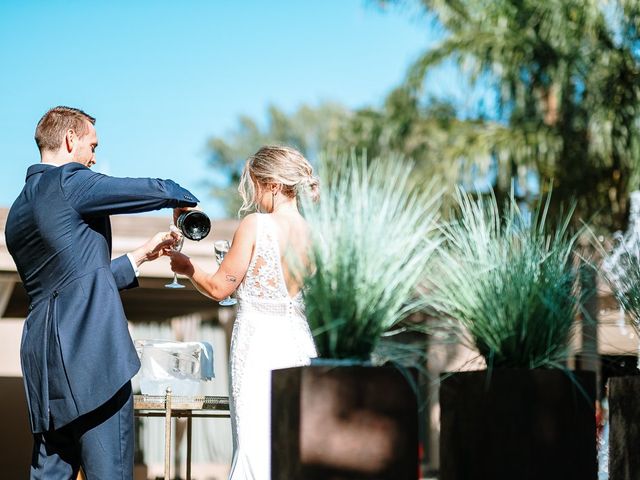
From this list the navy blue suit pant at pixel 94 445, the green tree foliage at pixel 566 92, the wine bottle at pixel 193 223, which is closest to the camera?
the navy blue suit pant at pixel 94 445

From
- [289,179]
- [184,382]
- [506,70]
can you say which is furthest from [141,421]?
[506,70]

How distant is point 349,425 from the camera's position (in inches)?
93.4

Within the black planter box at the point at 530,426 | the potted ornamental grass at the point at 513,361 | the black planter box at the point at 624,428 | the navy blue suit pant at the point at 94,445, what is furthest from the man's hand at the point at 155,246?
the black planter box at the point at 624,428

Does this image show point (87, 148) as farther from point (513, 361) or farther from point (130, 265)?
point (513, 361)

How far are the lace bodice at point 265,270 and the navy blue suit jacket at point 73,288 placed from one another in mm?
503

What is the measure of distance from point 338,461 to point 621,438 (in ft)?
3.27

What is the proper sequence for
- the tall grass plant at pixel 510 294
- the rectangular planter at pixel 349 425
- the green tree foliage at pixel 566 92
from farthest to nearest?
the green tree foliage at pixel 566 92, the tall grass plant at pixel 510 294, the rectangular planter at pixel 349 425

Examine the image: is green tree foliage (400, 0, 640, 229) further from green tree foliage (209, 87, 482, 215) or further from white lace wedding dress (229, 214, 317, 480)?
white lace wedding dress (229, 214, 317, 480)

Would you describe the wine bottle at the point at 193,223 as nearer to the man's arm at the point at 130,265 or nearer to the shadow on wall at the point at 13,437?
the man's arm at the point at 130,265

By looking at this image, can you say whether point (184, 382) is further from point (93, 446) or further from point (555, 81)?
point (555, 81)

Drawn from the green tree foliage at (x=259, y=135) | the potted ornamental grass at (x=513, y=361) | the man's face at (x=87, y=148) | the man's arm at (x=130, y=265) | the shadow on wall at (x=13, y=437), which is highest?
the green tree foliage at (x=259, y=135)

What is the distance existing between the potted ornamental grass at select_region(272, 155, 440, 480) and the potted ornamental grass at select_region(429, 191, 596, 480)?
191 millimetres

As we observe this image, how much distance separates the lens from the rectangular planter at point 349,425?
2.35m

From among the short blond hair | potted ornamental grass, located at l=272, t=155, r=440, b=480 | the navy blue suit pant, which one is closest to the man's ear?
the short blond hair
